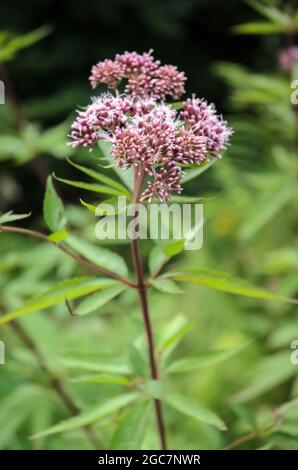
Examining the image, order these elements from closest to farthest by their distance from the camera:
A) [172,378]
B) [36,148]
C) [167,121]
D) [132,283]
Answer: [167,121] → [132,283] → [36,148] → [172,378]

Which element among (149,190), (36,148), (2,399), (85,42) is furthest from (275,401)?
(85,42)

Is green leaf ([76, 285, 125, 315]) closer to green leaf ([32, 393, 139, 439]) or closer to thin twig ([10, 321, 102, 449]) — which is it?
green leaf ([32, 393, 139, 439])

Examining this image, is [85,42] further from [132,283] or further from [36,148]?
[132,283]

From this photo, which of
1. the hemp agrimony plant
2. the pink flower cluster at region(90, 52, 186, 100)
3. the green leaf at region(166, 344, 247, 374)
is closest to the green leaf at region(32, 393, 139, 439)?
the hemp agrimony plant

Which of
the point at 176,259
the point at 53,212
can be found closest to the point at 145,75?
the point at 53,212

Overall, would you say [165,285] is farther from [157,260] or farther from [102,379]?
[102,379]

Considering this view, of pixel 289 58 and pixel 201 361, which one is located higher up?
pixel 289 58
